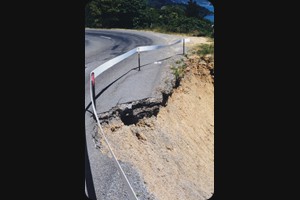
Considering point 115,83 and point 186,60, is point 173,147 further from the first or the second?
point 186,60

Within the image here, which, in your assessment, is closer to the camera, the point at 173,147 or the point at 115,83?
the point at 173,147

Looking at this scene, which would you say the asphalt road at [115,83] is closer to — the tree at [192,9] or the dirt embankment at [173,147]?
the dirt embankment at [173,147]

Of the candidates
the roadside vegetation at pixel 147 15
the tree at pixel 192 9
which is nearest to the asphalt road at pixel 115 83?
the roadside vegetation at pixel 147 15

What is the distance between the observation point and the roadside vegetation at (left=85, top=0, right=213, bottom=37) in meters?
6.14

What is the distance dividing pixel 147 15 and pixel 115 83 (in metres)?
1.39

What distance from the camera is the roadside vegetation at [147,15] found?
6.14m

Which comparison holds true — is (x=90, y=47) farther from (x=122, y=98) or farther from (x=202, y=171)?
(x=202, y=171)

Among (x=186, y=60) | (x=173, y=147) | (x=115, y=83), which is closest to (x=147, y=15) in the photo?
(x=115, y=83)

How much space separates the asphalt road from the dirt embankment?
0.78 ft

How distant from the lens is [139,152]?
20.0ft

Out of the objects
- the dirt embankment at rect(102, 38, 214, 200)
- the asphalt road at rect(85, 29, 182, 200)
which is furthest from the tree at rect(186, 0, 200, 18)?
the dirt embankment at rect(102, 38, 214, 200)

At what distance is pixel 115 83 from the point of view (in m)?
6.88

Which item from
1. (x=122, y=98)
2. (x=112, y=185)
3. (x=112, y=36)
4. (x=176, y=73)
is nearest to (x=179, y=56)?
(x=176, y=73)

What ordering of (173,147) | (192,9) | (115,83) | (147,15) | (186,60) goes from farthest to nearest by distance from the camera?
(186,60) → (147,15) → (115,83) → (192,9) → (173,147)
